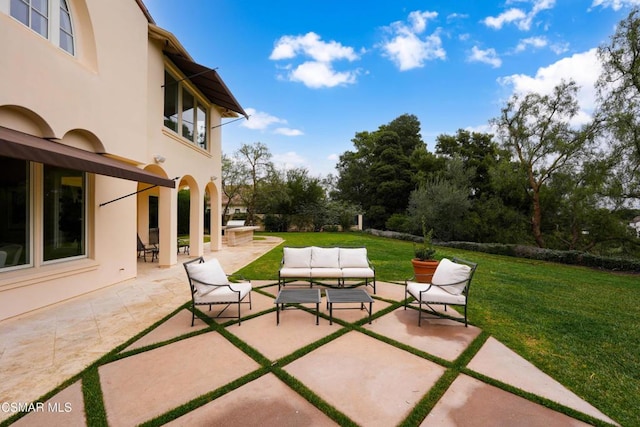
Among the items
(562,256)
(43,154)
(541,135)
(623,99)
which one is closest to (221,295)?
(43,154)

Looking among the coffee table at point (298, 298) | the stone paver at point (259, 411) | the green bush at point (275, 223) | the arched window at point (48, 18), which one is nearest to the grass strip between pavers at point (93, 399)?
the stone paver at point (259, 411)

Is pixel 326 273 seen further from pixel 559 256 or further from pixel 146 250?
pixel 559 256

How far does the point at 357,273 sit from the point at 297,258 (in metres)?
1.50

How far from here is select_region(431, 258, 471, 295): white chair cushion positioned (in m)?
4.60

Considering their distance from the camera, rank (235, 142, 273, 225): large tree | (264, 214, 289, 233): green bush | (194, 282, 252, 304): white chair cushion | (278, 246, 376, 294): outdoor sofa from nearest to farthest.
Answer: (194, 282, 252, 304): white chair cushion → (278, 246, 376, 294): outdoor sofa → (235, 142, 273, 225): large tree → (264, 214, 289, 233): green bush

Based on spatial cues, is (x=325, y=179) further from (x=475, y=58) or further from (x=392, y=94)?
(x=475, y=58)

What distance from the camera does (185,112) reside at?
33.9ft

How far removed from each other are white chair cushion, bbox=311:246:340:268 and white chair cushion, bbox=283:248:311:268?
0.44 feet

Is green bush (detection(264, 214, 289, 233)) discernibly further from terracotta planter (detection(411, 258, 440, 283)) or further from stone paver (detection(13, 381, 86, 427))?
stone paver (detection(13, 381, 86, 427))

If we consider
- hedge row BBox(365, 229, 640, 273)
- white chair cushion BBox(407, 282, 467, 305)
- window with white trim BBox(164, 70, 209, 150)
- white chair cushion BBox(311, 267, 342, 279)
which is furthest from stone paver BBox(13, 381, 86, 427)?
hedge row BBox(365, 229, 640, 273)

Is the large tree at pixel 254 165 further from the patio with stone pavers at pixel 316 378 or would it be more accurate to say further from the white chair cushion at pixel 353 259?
the patio with stone pavers at pixel 316 378

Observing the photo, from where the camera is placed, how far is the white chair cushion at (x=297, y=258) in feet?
21.4

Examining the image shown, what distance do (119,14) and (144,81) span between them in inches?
58.3

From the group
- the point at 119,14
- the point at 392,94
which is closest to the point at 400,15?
the point at 392,94
